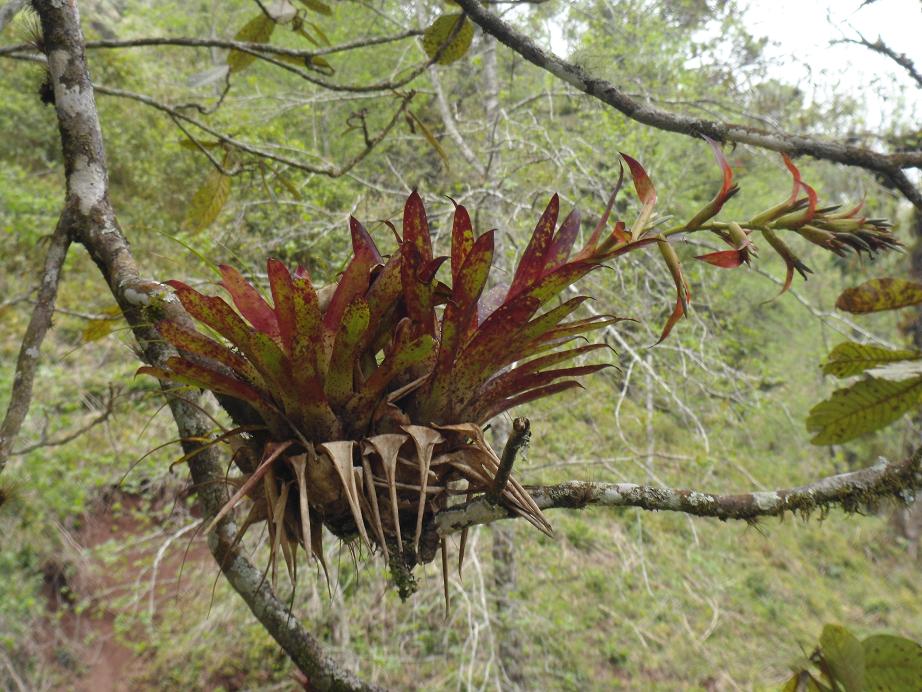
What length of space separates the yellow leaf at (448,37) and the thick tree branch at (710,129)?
165mm

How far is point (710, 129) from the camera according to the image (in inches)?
36.5

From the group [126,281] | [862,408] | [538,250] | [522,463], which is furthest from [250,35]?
[522,463]

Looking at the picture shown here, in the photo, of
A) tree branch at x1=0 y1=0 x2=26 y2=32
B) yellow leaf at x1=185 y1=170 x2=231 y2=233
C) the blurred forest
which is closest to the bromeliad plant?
tree branch at x1=0 y1=0 x2=26 y2=32

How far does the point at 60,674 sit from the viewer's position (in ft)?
Result: 12.9

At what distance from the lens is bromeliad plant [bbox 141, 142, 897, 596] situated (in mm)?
562

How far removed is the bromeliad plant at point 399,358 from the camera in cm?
56

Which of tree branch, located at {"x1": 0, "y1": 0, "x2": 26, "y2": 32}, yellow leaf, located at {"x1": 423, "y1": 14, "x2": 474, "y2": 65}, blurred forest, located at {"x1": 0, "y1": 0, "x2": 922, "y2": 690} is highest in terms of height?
yellow leaf, located at {"x1": 423, "y1": 14, "x2": 474, "y2": 65}

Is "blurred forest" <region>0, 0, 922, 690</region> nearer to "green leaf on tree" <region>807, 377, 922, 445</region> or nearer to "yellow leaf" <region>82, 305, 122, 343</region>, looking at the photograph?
"yellow leaf" <region>82, 305, 122, 343</region>

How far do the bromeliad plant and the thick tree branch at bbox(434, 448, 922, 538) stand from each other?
0.02m

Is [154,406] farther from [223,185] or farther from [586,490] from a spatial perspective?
[586,490]

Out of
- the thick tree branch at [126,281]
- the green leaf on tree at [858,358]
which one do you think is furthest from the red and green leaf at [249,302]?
the green leaf on tree at [858,358]

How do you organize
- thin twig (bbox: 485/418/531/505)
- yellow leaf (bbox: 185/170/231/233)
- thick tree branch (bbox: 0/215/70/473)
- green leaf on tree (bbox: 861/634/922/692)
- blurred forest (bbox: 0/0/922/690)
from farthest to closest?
blurred forest (bbox: 0/0/922/690) < yellow leaf (bbox: 185/170/231/233) < thick tree branch (bbox: 0/215/70/473) < green leaf on tree (bbox: 861/634/922/692) < thin twig (bbox: 485/418/531/505)

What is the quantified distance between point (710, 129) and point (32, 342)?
105cm

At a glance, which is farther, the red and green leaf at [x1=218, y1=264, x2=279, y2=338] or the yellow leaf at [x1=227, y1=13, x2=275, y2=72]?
the yellow leaf at [x1=227, y1=13, x2=275, y2=72]
